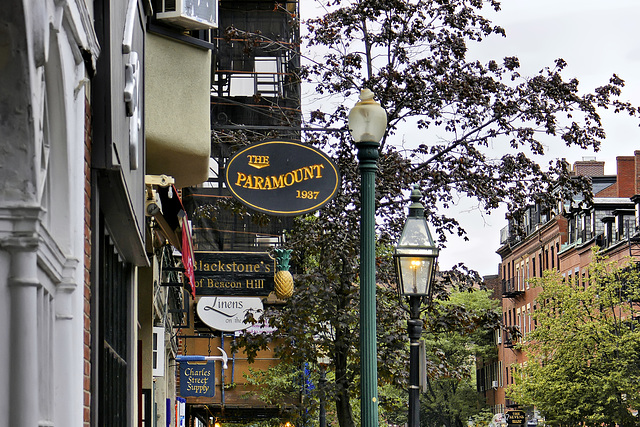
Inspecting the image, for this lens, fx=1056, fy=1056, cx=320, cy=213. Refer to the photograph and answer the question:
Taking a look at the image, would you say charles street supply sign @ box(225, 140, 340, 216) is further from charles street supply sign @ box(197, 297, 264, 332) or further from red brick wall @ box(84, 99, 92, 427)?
charles street supply sign @ box(197, 297, 264, 332)

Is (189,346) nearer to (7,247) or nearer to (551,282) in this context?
(551,282)

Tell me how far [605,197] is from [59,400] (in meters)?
67.8

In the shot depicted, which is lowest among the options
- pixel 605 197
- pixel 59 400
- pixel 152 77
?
pixel 59 400

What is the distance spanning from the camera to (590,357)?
48.0 metres

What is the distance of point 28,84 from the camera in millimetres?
3832

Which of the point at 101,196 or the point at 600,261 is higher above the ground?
the point at 600,261

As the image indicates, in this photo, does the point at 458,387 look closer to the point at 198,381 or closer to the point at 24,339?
the point at 198,381

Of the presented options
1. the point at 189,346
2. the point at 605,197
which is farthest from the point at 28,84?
the point at 605,197

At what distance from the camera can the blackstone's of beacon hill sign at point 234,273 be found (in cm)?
1623

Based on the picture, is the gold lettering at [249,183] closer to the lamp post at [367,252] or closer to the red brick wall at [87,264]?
the lamp post at [367,252]

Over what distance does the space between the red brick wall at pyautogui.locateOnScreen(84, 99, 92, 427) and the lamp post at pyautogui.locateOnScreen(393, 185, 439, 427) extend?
5.15 meters

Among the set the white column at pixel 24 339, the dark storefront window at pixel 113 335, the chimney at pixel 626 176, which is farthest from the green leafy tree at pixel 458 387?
the white column at pixel 24 339

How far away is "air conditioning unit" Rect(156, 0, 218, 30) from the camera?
9742 mm

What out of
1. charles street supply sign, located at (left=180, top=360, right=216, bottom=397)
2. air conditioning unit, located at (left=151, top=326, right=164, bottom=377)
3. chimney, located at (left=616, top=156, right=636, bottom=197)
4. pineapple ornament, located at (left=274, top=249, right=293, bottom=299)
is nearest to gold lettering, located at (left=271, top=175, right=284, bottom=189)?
pineapple ornament, located at (left=274, top=249, right=293, bottom=299)
